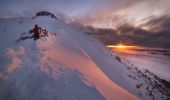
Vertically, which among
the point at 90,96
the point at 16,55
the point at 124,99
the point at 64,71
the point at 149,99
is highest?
the point at 16,55


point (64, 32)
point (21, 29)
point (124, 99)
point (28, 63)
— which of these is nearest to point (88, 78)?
point (124, 99)

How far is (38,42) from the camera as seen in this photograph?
1291 cm

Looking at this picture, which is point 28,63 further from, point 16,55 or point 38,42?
point 38,42

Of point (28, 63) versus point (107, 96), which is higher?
point (28, 63)

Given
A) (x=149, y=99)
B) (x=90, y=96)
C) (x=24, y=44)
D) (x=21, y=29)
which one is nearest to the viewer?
(x=90, y=96)

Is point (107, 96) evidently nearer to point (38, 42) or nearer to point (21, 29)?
point (38, 42)

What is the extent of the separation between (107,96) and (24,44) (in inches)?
332

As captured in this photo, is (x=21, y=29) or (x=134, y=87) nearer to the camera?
(x=134, y=87)

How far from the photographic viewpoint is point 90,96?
916 centimetres

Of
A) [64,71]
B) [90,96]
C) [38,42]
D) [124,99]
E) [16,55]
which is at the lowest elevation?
[124,99]

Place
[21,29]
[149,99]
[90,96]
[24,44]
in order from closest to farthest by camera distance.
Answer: [90,96]
[24,44]
[149,99]
[21,29]

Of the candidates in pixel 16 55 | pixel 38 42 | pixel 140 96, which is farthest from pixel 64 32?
pixel 140 96

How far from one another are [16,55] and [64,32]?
21.4 feet

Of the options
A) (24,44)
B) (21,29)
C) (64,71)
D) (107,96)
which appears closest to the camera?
(107,96)
